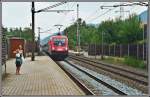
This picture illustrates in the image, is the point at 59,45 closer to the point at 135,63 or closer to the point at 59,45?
the point at 59,45

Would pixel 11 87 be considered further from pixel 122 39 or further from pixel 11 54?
pixel 122 39

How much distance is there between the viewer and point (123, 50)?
5834 cm

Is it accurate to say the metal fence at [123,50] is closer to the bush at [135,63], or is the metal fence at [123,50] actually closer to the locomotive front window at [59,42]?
the bush at [135,63]

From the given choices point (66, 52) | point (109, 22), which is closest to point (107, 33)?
point (109, 22)

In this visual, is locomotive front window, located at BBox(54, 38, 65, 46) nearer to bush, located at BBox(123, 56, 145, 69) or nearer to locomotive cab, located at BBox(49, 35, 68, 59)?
locomotive cab, located at BBox(49, 35, 68, 59)

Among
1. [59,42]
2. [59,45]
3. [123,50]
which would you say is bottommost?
[123,50]

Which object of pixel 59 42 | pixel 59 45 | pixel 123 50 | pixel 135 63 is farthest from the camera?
pixel 123 50

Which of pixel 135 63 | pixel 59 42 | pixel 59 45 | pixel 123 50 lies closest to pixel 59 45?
pixel 59 45

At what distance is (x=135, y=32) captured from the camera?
2542 inches

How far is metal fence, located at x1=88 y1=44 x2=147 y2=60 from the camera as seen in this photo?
158 feet

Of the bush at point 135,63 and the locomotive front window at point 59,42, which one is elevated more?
the locomotive front window at point 59,42

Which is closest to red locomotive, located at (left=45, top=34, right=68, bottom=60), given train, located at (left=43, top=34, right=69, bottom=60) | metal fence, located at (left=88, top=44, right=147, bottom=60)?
train, located at (left=43, top=34, right=69, bottom=60)

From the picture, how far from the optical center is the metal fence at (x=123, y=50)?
48.0 m

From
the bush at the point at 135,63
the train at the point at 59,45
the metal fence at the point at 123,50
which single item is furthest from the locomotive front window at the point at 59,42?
the bush at the point at 135,63
